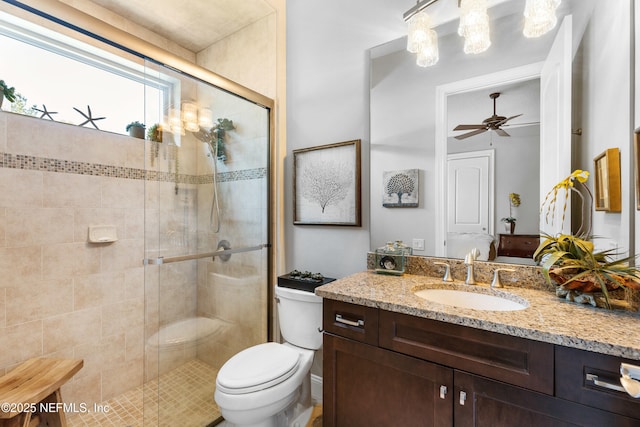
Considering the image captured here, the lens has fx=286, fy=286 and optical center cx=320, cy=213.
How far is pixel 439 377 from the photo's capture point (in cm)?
96

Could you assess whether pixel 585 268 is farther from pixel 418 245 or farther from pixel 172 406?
pixel 172 406

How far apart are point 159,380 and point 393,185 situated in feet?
5.44

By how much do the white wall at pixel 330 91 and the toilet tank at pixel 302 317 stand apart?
316 mm

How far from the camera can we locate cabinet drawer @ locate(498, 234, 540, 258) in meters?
1.27

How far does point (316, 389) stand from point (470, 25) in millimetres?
2178

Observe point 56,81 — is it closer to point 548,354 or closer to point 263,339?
point 263,339

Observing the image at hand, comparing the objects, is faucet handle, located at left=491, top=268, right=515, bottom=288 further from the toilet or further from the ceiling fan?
the toilet

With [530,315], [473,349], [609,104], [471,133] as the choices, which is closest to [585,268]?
[530,315]

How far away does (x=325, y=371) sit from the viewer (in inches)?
48.6

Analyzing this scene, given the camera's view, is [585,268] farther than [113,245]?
No

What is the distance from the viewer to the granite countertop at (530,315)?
29.6 inches

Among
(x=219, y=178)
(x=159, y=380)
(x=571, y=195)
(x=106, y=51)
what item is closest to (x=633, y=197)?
(x=571, y=195)

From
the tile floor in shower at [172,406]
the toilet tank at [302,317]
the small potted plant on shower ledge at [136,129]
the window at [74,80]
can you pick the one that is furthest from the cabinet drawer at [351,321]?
the small potted plant on shower ledge at [136,129]

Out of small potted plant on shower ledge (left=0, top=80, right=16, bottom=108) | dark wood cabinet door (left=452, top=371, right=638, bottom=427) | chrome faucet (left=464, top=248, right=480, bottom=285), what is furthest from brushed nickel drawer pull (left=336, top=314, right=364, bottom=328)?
small potted plant on shower ledge (left=0, top=80, right=16, bottom=108)
